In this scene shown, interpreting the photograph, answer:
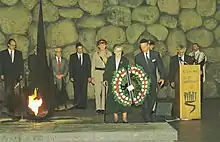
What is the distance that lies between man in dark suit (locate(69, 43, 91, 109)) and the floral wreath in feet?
8.29

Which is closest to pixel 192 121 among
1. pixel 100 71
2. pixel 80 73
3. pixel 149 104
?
pixel 149 104

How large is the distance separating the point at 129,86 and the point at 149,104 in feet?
2.87

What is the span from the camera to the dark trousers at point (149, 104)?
919cm

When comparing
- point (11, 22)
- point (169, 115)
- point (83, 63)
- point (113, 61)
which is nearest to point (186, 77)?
point (169, 115)

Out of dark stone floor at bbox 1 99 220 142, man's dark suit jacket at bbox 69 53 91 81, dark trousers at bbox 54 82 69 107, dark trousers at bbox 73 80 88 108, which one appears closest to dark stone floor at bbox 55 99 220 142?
dark stone floor at bbox 1 99 220 142

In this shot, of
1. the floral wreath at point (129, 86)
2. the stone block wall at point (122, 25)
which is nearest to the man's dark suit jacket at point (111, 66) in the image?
the floral wreath at point (129, 86)

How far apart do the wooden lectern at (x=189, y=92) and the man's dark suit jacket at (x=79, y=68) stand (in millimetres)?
2427

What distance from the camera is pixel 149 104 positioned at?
30.4ft

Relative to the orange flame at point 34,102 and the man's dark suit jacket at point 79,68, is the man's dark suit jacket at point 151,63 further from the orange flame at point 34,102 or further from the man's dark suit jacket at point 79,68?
the man's dark suit jacket at point 79,68

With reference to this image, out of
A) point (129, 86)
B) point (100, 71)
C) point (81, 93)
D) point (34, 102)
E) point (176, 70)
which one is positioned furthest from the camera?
point (81, 93)

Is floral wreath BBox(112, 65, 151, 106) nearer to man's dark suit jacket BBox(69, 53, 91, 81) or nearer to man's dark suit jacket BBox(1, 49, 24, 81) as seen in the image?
man's dark suit jacket BBox(1, 49, 24, 81)

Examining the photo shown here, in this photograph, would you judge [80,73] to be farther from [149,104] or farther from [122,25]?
[149,104]

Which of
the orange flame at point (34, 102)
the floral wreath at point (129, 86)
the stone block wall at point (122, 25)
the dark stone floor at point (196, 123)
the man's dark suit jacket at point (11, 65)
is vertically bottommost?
the dark stone floor at point (196, 123)

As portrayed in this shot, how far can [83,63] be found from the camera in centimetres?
1132
